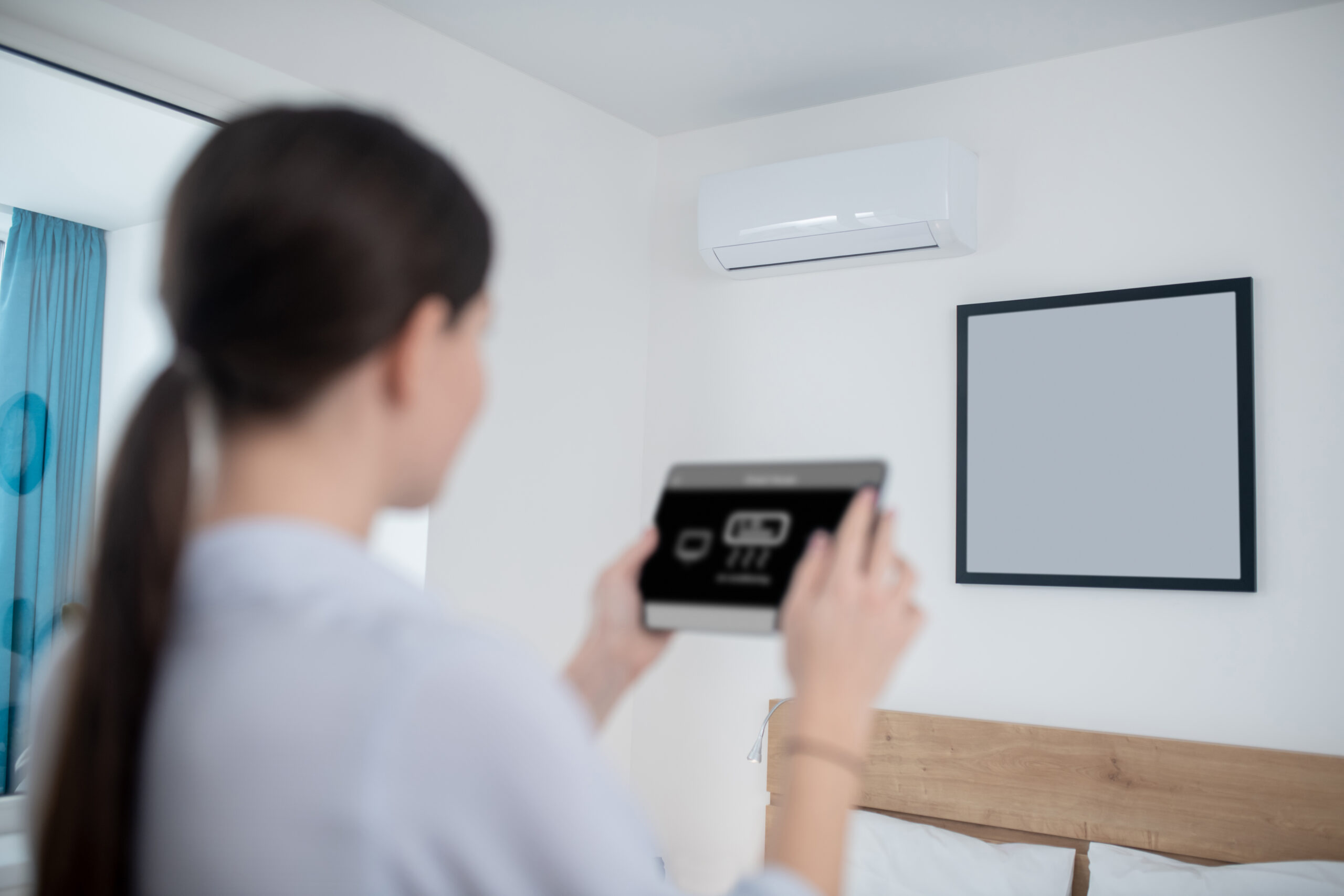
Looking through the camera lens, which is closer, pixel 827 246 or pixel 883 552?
pixel 883 552

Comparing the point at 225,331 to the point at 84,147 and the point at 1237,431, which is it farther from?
the point at 1237,431

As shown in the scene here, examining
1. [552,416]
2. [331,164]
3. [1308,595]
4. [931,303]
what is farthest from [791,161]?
[331,164]

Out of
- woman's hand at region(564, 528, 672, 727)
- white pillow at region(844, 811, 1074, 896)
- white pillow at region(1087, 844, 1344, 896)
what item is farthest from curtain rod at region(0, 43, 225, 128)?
white pillow at region(1087, 844, 1344, 896)

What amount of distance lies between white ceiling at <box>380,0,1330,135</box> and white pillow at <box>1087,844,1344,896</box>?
5.94ft

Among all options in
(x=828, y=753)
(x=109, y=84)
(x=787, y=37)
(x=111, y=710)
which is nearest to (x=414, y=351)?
(x=111, y=710)

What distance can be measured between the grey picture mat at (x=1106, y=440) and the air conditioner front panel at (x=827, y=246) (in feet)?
0.85

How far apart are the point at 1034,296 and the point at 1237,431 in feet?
1.88

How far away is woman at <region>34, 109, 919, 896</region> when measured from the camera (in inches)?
19.7

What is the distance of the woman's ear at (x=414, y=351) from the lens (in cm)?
61

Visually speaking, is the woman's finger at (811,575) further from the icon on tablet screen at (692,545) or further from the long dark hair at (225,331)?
the long dark hair at (225,331)

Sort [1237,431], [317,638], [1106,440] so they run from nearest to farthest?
[317,638] < [1237,431] < [1106,440]

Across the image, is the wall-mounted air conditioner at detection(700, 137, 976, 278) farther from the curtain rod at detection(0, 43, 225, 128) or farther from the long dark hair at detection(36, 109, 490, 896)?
the long dark hair at detection(36, 109, 490, 896)

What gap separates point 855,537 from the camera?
0.73m

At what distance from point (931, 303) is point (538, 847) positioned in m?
2.53
